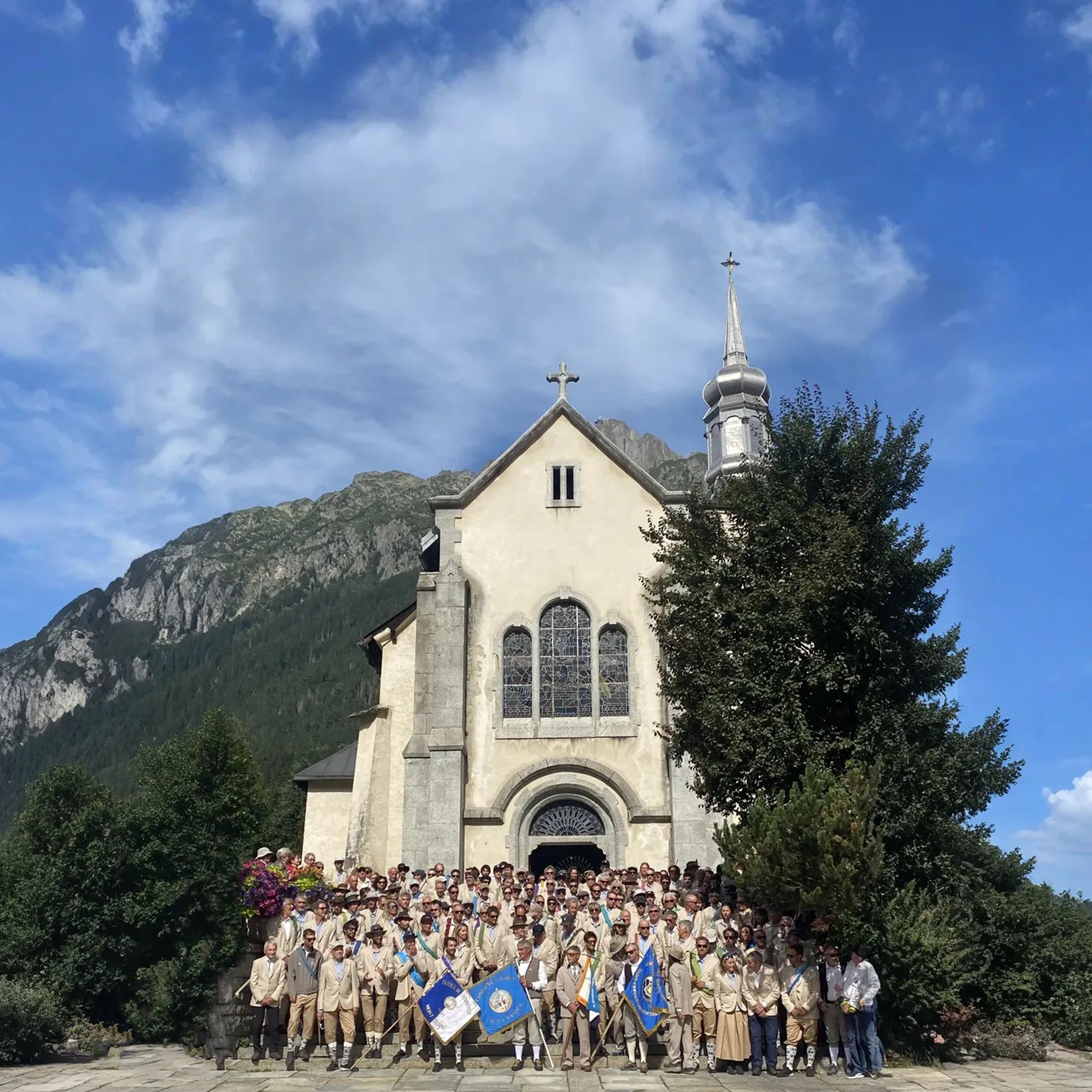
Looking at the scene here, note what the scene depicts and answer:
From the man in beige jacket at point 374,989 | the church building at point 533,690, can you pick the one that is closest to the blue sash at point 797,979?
the man in beige jacket at point 374,989

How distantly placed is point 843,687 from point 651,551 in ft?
28.0

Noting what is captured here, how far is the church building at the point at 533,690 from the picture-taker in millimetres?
23281

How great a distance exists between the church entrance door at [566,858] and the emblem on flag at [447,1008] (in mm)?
9451

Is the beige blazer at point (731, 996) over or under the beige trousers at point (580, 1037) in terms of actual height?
over

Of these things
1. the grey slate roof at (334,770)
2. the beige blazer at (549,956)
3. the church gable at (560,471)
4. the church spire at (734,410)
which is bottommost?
the beige blazer at (549,956)

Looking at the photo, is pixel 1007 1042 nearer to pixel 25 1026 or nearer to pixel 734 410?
pixel 25 1026

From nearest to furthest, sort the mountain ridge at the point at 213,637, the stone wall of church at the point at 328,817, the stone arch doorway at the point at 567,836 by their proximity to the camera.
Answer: the stone arch doorway at the point at 567,836 → the stone wall of church at the point at 328,817 → the mountain ridge at the point at 213,637

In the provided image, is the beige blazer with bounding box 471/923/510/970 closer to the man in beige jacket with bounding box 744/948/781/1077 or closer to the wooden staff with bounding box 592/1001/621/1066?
the wooden staff with bounding box 592/1001/621/1066

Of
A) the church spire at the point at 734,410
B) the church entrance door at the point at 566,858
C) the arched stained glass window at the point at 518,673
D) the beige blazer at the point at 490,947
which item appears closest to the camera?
the beige blazer at the point at 490,947

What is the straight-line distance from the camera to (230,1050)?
591 inches

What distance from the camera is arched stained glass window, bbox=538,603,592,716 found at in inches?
960

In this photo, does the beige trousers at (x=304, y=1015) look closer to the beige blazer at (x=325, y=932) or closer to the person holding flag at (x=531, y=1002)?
the beige blazer at (x=325, y=932)

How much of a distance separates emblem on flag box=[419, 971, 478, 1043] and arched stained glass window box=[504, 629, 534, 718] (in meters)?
10.2

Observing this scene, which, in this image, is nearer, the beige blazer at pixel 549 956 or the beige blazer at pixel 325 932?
the beige blazer at pixel 549 956
